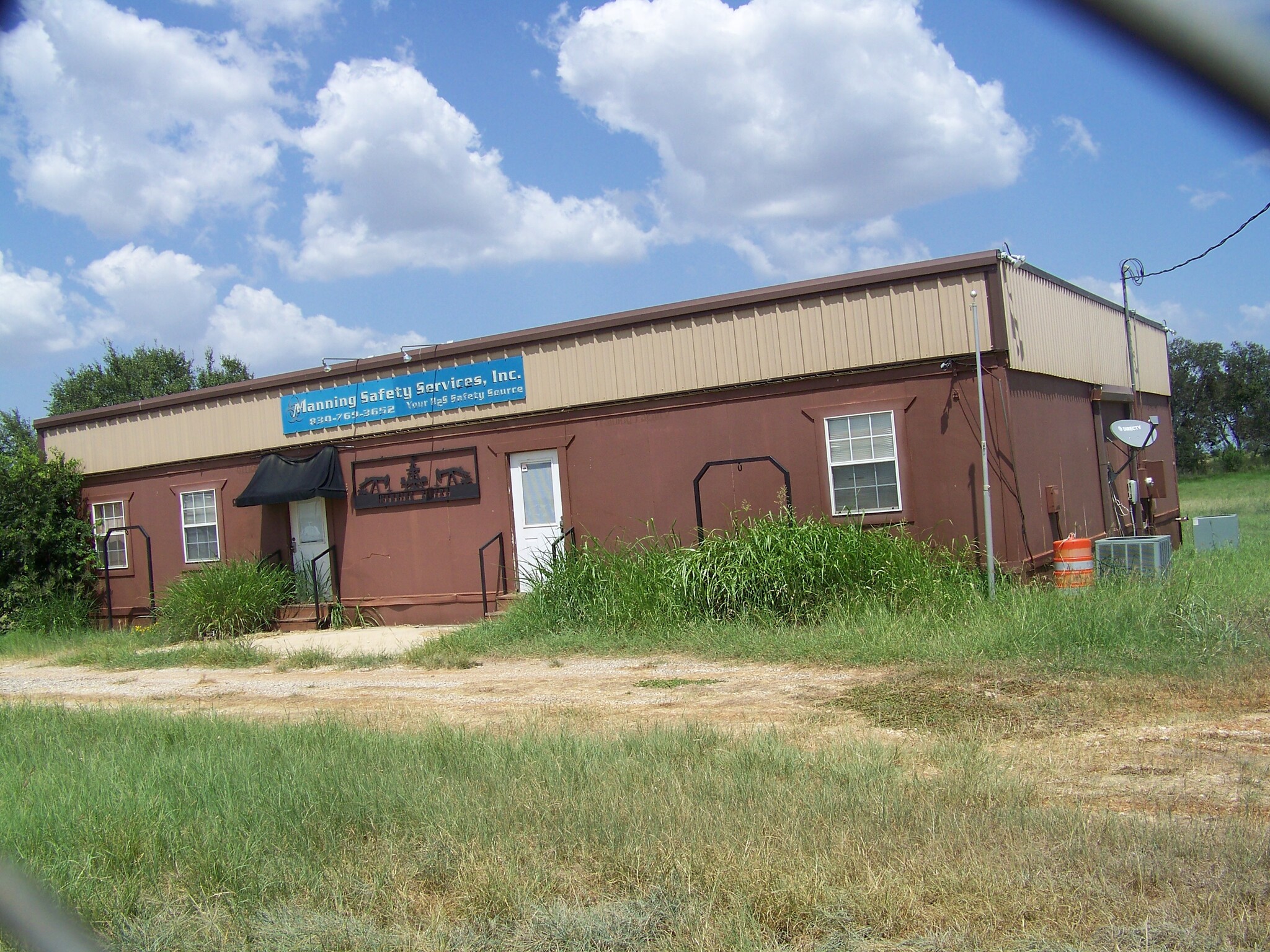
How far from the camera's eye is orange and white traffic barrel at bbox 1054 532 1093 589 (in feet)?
37.9

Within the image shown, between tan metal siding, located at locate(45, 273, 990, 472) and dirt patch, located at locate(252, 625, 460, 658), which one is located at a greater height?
tan metal siding, located at locate(45, 273, 990, 472)

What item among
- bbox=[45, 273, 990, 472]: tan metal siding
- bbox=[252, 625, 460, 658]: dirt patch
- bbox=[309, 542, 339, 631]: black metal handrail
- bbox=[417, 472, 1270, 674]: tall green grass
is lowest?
bbox=[252, 625, 460, 658]: dirt patch

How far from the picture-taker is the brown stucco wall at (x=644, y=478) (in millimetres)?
12172

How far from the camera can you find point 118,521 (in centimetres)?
1903

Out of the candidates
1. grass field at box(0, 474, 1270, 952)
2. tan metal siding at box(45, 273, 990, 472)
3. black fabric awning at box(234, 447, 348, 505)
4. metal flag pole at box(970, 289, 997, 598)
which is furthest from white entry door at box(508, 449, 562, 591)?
grass field at box(0, 474, 1270, 952)

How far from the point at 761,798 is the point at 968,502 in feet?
26.1

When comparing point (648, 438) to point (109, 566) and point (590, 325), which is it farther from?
point (109, 566)

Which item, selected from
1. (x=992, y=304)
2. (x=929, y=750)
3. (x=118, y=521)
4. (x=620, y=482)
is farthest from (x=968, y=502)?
(x=118, y=521)

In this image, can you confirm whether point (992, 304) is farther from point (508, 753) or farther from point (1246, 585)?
point (508, 753)

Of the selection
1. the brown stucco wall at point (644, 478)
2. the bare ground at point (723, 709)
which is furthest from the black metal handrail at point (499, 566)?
the bare ground at point (723, 709)

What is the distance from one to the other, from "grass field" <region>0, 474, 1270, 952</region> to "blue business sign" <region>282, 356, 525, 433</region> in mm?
8202

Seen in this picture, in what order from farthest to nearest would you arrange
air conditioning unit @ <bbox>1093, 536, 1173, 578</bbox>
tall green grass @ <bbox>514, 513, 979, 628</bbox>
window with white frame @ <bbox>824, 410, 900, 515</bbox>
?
window with white frame @ <bbox>824, 410, 900, 515</bbox>, air conditioning unit @ <bbox>1093, 536, 1173, 578</bbox>, tall green grass @ <bbox>514, 513, 979, 628</bbox>

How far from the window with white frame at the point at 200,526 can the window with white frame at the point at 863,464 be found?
10588 mm

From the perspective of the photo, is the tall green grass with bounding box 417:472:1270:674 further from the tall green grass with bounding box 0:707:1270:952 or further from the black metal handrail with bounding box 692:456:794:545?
the tall green grass with bounding box 0:707:1270:952
